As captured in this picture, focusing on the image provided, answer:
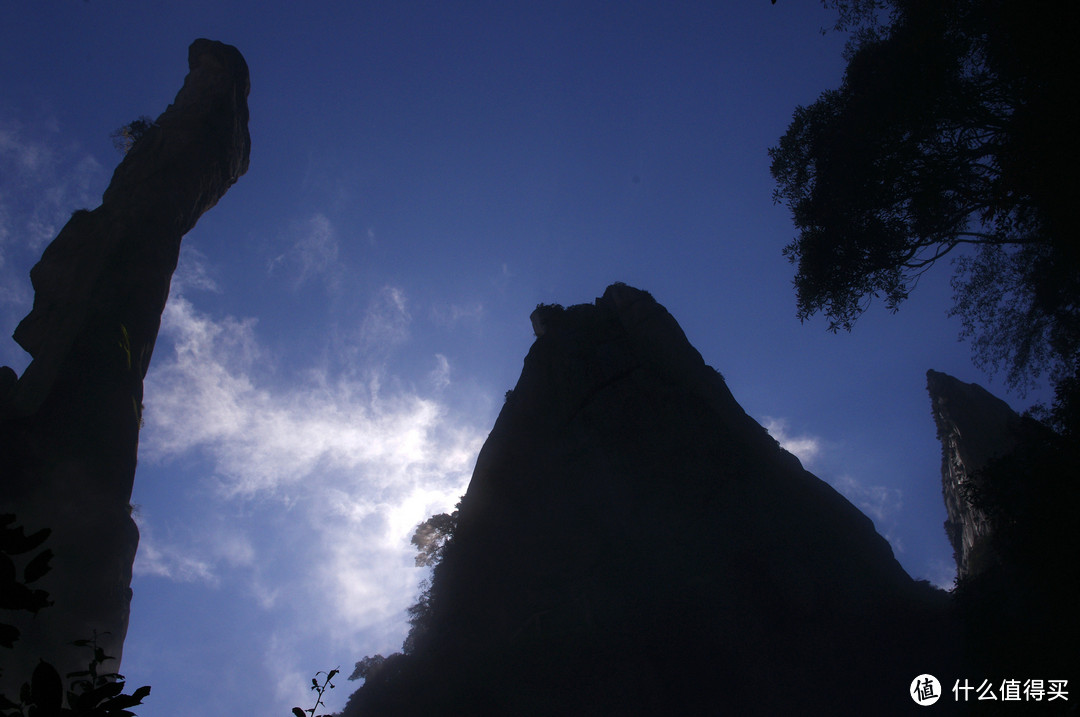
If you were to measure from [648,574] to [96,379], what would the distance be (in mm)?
32166

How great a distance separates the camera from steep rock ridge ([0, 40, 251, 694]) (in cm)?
2650

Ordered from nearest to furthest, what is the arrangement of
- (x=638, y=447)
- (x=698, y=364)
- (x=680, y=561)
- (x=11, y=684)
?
(x=11, y=684), (x=680, y=561), (x=638, y=447), (x=698, y=364)

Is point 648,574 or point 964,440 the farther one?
point 964,440

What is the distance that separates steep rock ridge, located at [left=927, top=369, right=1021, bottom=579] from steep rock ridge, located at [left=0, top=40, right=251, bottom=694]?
46004 millimetres

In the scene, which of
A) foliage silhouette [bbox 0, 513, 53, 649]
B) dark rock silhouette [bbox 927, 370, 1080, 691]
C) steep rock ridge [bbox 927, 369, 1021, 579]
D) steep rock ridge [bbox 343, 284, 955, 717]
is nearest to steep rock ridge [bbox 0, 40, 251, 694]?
steep rock ridge [bbox 343, 284, 955, 717]

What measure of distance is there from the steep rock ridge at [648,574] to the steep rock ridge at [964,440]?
693 centimetres

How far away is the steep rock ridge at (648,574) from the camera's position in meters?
21.4

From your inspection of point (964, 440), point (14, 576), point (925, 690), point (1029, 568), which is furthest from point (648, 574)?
point (14, 576)

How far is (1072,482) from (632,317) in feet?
84.6

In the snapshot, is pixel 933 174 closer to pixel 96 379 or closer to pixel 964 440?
pixel 964 440

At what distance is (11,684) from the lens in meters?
22.6

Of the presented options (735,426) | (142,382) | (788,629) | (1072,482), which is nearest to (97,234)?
(142,382)

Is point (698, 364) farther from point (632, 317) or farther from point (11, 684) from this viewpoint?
point (11, 684)

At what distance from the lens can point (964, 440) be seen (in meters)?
34.0
